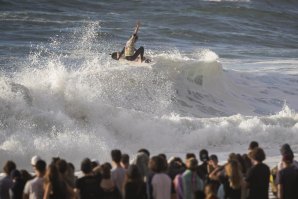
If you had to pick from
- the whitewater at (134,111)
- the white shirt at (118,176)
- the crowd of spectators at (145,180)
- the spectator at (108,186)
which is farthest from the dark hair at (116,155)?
the whitewater at (134,111)

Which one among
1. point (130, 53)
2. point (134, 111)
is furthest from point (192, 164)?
point (130, 53)

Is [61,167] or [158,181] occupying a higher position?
[61,167]

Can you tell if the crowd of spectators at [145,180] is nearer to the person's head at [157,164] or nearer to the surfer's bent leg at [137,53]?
the person's head at [157,164]

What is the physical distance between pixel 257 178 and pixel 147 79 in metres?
17.2

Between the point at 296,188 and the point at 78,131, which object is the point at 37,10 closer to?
the point at 78,131

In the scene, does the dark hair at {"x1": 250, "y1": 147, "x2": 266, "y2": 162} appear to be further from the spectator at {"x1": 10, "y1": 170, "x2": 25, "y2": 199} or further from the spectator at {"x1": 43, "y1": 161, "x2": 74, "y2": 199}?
the spectator at {"x1": 10, "y1": 170, "x2": 25, "y2": 199}

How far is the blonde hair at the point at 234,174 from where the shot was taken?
944cm

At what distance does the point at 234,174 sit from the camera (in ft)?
31.2

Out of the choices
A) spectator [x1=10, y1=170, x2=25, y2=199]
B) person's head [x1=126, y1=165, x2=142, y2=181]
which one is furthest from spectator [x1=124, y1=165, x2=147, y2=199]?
spectator [x1=10, y1=170, x2=25, y2=199]

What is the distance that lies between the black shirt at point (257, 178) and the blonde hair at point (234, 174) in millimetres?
277

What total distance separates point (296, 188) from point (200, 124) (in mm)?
11980

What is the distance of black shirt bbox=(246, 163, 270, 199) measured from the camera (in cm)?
982

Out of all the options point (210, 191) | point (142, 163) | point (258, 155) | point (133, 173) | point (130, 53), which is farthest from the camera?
point (130, 53)

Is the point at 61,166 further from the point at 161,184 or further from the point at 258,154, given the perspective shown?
the point at 258,154
